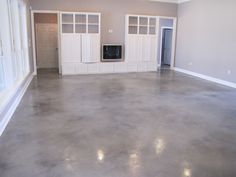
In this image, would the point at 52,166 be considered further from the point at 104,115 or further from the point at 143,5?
the point at 143,5

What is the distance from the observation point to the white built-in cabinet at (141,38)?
9.10m

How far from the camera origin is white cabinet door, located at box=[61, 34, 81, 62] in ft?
27.2

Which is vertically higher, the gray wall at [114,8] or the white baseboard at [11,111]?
the gray wall at [114,8]

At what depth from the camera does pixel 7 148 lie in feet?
9.71

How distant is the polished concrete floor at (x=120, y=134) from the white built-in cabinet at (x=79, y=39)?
2.60m

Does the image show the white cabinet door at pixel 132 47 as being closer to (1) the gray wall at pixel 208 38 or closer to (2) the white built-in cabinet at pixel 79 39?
(2) the white built-in cabinet at pixel 79 39

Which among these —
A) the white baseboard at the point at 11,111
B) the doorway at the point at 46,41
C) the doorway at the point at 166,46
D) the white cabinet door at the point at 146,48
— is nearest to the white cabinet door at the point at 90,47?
the doorway at the point at 46,41

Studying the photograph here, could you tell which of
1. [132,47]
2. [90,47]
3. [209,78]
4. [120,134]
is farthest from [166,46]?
[120,134]

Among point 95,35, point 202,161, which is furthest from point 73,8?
point 202,161

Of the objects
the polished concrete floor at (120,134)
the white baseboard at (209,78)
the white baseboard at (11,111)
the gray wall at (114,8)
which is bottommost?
the polished concrete floor at (120,134)

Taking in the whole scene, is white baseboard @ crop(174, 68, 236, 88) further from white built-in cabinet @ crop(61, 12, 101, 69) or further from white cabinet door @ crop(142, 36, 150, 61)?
white built-in cabinet @ crop(61, 12, 101, 69)

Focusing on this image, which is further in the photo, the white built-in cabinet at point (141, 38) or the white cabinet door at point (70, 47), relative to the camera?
the white built-in cabinet at point (141, 38)

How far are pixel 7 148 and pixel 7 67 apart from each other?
2.08m

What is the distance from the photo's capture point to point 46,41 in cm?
1002
